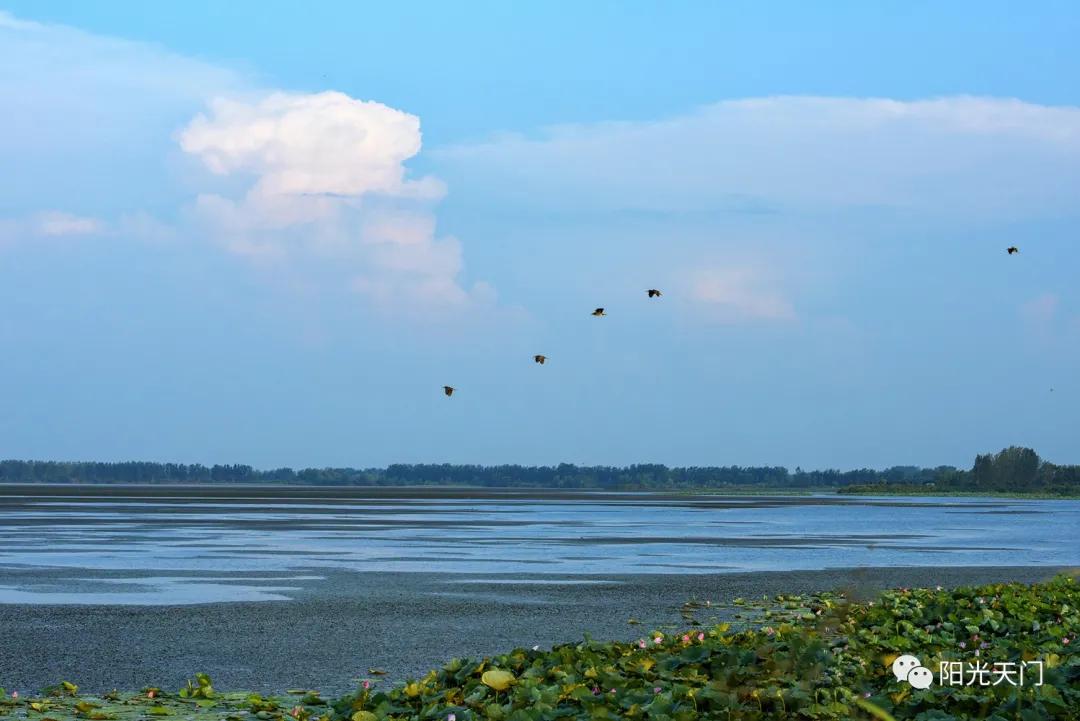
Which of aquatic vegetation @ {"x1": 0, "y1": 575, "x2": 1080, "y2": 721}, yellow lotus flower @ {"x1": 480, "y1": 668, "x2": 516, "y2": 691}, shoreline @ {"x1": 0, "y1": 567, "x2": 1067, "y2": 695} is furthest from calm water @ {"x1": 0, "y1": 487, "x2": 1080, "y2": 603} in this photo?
yellow lotus flower @ {"x1": 480, "y1": 668, "x2": 516, "y2": 691}

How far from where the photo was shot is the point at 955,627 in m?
15.4

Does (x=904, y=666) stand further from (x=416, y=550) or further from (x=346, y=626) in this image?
(x=416, y=550)

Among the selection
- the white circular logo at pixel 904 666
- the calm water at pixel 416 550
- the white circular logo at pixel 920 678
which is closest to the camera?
the white circular logo at pixel 920 678

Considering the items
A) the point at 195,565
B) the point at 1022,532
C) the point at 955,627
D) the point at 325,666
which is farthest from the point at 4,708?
the point at 1022,532

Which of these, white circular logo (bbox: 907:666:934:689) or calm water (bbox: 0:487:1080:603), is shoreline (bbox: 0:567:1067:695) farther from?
white circular logo (bbox: 907:666:934:689)

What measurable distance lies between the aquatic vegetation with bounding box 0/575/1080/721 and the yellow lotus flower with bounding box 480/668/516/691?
Answer: 1 centimetres

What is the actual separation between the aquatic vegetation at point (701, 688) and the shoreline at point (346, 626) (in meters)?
1.47

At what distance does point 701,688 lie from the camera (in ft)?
35.0

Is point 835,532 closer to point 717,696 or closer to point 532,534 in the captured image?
point 532,534

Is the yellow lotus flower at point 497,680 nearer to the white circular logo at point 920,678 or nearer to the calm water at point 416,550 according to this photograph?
the white circular logo at point 920,678

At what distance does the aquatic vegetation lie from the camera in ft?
32.5

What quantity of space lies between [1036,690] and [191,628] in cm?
1320

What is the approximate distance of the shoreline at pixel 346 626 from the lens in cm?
1509

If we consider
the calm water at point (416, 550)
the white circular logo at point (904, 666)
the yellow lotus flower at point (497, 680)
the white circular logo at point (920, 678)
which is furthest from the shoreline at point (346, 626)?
the white circular logo at point (920, 678)
